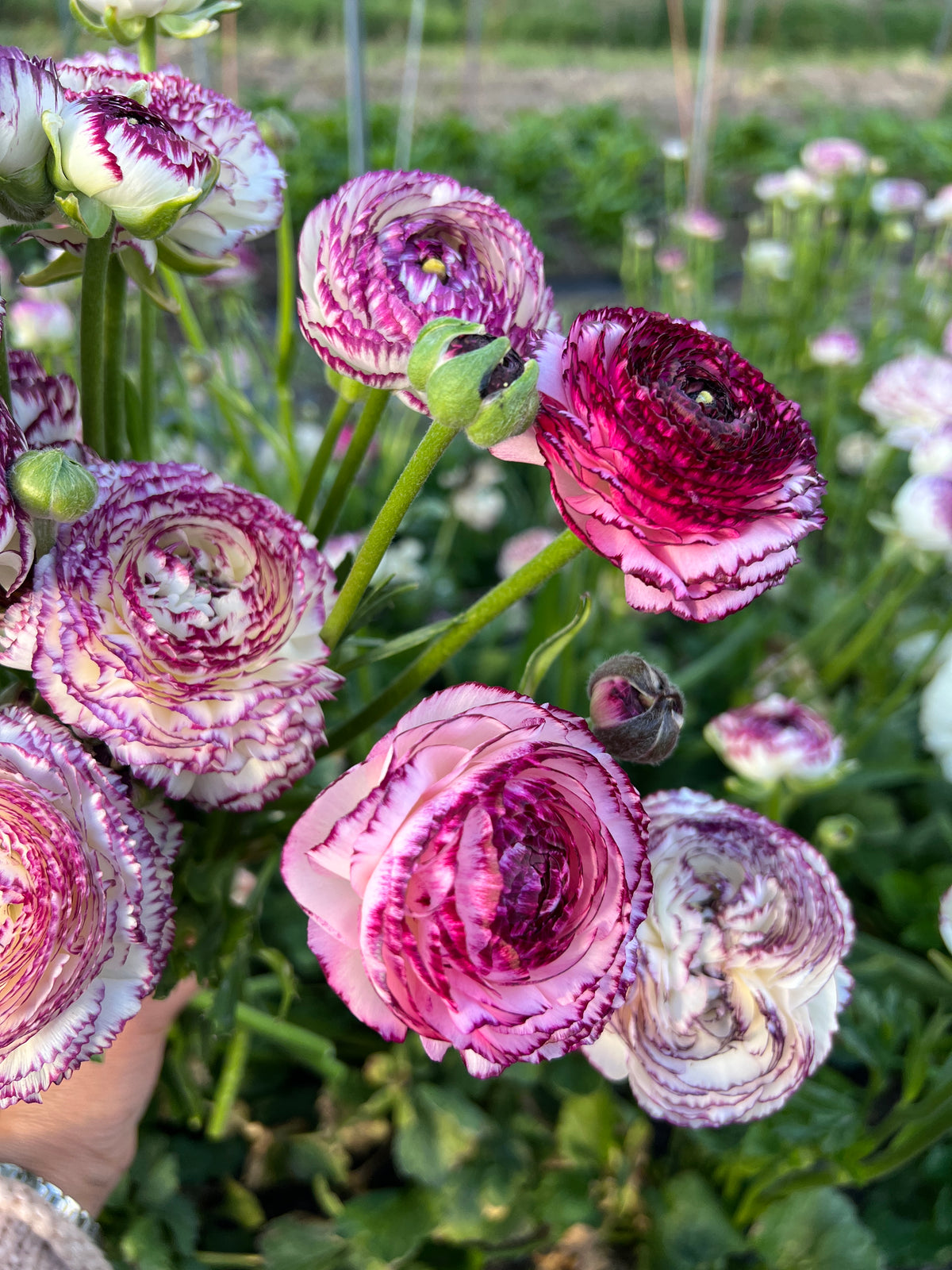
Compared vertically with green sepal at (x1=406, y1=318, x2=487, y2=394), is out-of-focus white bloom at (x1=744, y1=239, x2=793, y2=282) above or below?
below

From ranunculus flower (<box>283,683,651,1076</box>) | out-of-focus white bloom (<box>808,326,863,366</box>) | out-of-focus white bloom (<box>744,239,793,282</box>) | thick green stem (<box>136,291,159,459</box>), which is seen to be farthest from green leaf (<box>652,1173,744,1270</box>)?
out-of-focus white bloom (<box>744,239,793,282</box>)

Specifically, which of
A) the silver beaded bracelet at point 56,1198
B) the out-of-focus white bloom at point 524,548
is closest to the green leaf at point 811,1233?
the silver beaded bracelet at point 56,1198

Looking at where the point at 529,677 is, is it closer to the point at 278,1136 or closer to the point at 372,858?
the point at 372,858

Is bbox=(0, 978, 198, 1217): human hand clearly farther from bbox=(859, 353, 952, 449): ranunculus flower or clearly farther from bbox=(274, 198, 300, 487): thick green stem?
bbox=(859, 353, 952, 449): ranunculus flower

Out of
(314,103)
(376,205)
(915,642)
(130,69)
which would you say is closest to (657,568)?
(376,205)

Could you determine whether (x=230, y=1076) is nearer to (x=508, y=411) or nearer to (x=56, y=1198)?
(x=56, y=1198)

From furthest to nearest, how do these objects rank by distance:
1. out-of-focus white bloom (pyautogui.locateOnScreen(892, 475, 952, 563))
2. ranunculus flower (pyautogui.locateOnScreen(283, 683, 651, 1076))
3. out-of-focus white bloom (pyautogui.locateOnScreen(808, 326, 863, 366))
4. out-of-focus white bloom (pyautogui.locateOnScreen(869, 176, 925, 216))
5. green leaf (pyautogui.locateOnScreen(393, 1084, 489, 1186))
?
out-of-focus white bloom (pyautogui.locateOnScreen(869, 176, 925, 216)) < out-of-focus white bloom (pyautogui.locateOnScreen(808, 326, 863, 366)) < out-of-focus white bloom (pyautogui.locateOnScreen(892, 475, 952, 563)) < green leaf (pyautogui.locateOnScreen(393, 1084, 489, 1186)) < ranunculus flower (pyautogui.locateOnScreen(283, 683, 651, 1076))
